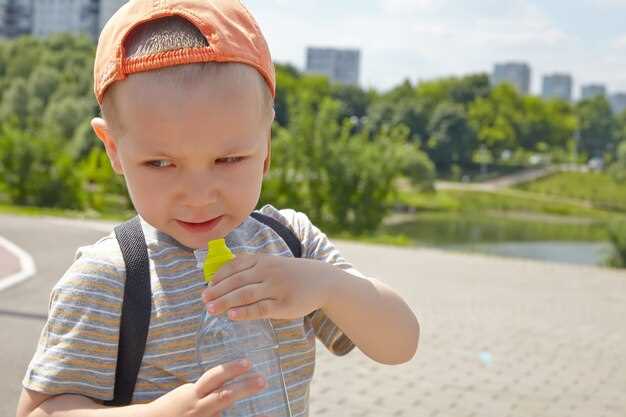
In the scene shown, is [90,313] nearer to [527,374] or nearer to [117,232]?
[117,232]

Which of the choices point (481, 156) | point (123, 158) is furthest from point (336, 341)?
point (481, 156)

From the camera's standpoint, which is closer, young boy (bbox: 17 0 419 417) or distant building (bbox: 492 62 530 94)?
young boy (bbox: 17 0 419 417)

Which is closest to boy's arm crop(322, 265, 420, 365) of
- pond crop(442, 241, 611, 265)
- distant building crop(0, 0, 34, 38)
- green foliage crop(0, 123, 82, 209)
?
pond crop(442, 241, 611, 265)

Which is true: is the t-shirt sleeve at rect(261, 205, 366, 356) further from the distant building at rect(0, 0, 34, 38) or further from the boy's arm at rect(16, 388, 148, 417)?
the distant building at rect(0, 0, 34, 38)

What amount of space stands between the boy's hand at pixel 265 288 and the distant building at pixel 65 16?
115m

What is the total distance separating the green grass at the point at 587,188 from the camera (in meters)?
56.8

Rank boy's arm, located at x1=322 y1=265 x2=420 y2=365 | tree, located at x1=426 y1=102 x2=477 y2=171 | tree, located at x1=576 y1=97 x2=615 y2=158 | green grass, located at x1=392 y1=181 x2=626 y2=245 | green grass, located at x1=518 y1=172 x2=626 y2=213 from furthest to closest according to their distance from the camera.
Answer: tree, located at x1=576 y1=97 x2=615 y2=158 < tree, located at x1=426 y1=102 x2=477 y2=171 < green grass, located at x1=518 y1=172 x2=626 y2=213 < green grass, located at x1=392 y1=181 x2=626 y2=245 < boy's arm, located at x1=322 y1=265 x2=420 y2=365

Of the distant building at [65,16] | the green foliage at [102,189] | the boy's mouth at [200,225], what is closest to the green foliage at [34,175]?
the green foliage at [102,189]

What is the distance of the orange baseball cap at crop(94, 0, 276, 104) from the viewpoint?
3.42 ft

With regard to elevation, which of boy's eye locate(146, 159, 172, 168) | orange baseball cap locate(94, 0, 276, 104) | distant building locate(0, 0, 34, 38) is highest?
distant building locate(0, 0, 34, 38)

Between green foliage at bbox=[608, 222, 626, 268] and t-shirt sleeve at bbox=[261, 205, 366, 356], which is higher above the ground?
t-shirt sleeve at bbox=[261, 205, 366, 356]

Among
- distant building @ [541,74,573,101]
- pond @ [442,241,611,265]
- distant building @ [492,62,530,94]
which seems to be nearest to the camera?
pond @ [442,241,611,265]

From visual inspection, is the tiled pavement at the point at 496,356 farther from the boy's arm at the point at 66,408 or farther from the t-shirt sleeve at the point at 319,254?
the boy's arm at the point at 66,408

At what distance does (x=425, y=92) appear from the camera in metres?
86.9
